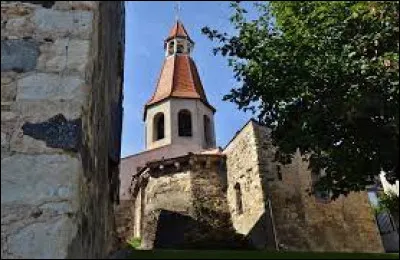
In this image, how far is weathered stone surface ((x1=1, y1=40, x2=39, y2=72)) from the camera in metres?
4.56

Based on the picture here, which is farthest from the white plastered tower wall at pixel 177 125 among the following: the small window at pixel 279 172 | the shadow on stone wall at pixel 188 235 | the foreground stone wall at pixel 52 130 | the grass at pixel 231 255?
the foreground stone wall at pixel 52 130

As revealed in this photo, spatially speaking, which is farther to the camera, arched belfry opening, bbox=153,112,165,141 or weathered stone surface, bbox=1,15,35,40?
arched belfry opening, bbox=153,112,165,141

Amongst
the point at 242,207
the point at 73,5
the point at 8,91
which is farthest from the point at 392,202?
the point at 8,91

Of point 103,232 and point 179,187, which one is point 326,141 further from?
point 179,187

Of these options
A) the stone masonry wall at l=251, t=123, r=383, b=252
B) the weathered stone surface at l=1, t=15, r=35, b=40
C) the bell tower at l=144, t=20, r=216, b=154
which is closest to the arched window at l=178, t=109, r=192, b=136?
the bell tower at l=144, t=20, r=216, b=154

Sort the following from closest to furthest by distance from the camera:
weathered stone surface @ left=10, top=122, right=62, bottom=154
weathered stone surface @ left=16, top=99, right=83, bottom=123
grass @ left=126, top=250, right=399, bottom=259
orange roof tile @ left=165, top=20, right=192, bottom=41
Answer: weathered stone surface @ left=10, top=122, right=62, bottom=154 < weathered stone surface @ left=16, top=99, right=83, bottom=123 < grass @ left=126, top=250, right=399, bottom=259 < orange roof tile @ left=165, top=20, right=192, bottom=41

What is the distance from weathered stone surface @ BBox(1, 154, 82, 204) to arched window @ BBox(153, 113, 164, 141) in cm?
2630

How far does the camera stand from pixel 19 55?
4.63 meters

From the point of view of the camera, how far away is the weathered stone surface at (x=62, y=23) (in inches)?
188

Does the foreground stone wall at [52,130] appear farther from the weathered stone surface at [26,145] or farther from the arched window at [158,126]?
the arched window at [158,126]

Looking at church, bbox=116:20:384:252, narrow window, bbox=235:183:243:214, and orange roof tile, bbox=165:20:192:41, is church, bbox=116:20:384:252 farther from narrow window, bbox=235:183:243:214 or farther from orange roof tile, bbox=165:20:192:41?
orange roof tile, bbox=165:20:192:41

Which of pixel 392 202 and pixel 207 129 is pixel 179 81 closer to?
pixel 207 129

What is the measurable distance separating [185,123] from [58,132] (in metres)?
26.5

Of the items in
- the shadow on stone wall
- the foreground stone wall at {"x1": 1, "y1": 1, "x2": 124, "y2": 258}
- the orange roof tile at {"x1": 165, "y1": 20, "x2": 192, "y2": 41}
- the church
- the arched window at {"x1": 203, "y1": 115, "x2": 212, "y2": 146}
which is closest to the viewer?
the foreground stone wall at {"x1": 1, "y1": 1, "x2": 124, "y2": 258}
